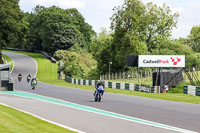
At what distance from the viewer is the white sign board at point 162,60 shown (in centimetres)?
→ 4091

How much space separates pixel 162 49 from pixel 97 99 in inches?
2185

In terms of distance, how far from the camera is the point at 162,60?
41.0 m

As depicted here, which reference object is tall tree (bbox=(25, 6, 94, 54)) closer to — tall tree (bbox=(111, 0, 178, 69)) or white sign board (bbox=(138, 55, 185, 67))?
tall tree (bbox=(111, 0, 178, 69))

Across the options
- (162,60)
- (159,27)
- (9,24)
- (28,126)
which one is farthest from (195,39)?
(28,126)

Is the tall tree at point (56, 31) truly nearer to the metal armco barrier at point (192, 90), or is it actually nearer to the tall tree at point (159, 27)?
the tall tree at point (159, 27)

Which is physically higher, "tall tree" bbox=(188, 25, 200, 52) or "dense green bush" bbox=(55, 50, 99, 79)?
"tall tree" bbox=(188, 25, 200, 52)

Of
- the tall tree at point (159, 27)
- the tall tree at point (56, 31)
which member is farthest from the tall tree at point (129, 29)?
the tall tree at point (56, 31)

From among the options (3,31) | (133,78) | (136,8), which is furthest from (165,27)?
(3,31)

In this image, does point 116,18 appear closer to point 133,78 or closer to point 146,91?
point 133,78

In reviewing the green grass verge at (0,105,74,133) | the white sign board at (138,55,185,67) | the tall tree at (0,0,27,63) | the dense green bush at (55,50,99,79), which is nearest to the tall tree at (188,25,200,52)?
the dense green bush at (55,50,99,79)

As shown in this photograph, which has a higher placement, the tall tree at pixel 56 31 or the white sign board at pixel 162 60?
the tall tree at pixel 56 31

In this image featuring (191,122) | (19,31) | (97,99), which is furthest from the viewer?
(19,31)

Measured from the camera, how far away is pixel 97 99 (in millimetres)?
25172

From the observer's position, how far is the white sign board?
1610 inches
